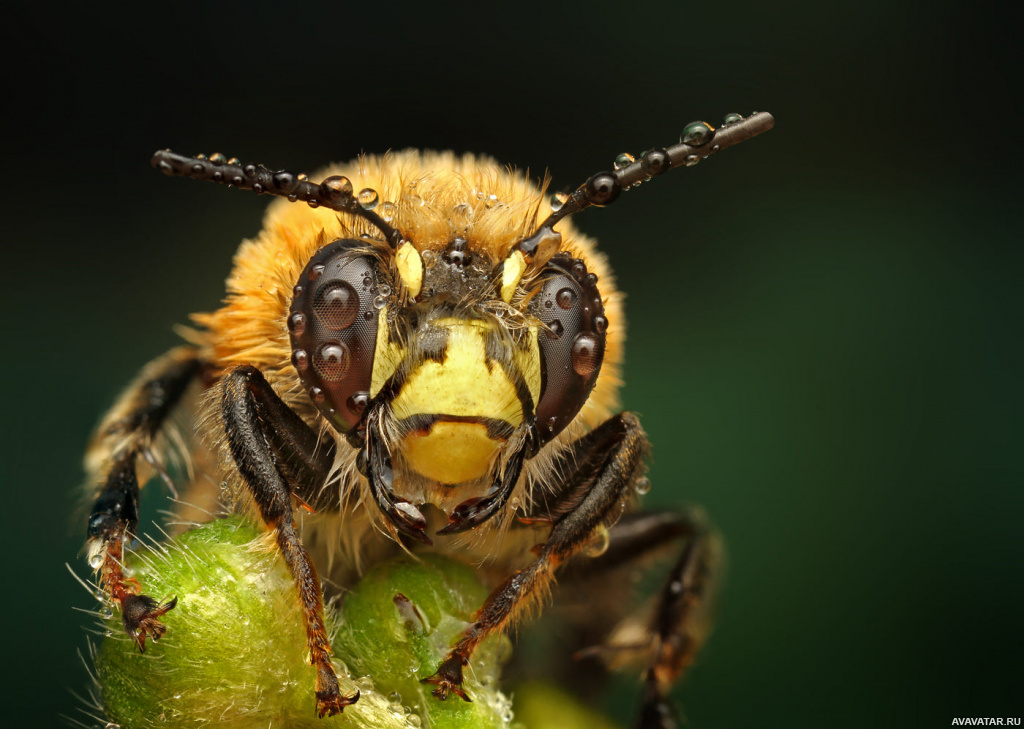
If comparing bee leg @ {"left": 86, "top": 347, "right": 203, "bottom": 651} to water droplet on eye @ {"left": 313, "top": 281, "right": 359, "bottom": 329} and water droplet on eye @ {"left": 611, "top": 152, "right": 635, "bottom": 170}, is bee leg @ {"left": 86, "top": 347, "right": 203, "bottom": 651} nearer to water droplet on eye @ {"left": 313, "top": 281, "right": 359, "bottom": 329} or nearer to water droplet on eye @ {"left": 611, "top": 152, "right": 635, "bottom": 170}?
water droplet on eye @ {"left": 313, "top": 281, "right": 359, "bottom": 329}

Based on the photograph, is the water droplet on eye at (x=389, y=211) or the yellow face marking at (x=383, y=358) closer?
the yellow face marking at (x=383, y=358)

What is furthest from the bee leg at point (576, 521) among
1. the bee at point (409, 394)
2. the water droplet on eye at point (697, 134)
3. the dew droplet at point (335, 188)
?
the dew droplet at point (335, 188)

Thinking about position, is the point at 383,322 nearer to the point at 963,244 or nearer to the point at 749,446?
the point at 749,446

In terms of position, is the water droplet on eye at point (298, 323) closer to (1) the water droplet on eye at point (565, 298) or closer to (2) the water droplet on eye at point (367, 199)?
(2) the water droplet on eye at point (367, 199)

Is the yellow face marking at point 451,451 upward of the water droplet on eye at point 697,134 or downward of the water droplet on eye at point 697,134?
downward

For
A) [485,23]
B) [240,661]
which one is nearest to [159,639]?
[240,661]

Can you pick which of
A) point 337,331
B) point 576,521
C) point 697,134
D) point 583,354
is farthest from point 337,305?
point 697,134

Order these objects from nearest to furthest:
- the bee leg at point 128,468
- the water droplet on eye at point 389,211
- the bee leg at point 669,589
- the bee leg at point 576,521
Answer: the bee leg at point 128,468, the bee leg at point 576,521, the water droplet on eye at point 389,211, the bee leg at point 669,589

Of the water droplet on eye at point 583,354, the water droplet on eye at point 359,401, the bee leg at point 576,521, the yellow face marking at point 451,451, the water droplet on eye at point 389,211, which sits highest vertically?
the water droplet on eye at point 389,211

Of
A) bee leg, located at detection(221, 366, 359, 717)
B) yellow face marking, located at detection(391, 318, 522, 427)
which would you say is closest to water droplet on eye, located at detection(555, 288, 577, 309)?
yellow face marking, located at detection(391, 318, 522, 427)

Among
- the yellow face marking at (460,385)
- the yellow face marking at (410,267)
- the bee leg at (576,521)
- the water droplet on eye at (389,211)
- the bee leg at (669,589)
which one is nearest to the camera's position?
the bee leg at (576,521)
